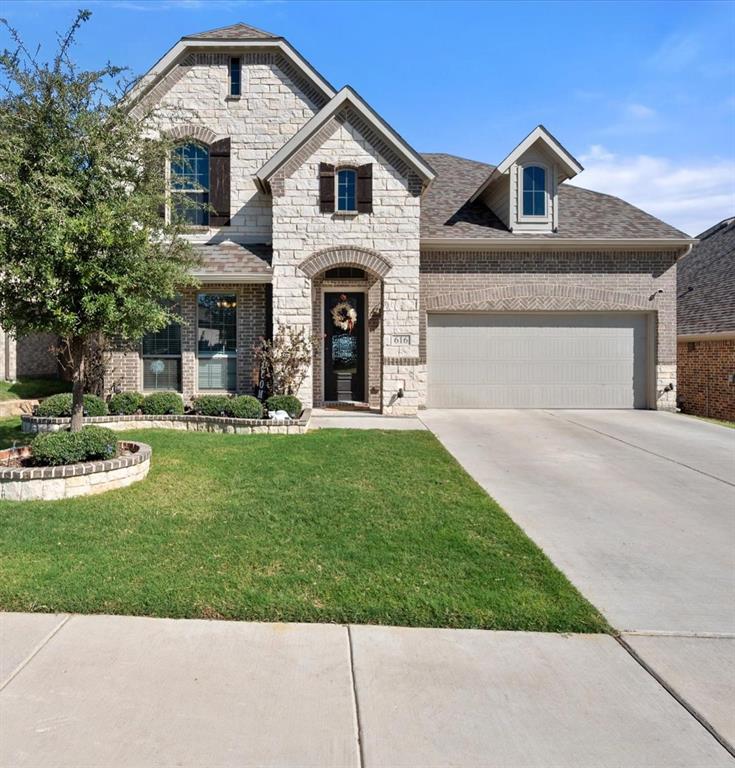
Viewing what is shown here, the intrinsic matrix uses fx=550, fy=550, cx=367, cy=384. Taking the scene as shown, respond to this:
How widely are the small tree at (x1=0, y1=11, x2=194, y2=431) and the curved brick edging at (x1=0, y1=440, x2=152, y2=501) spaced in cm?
172

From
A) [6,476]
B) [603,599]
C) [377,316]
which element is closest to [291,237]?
[377,316]

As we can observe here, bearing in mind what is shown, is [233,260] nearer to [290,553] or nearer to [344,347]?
[344,347]

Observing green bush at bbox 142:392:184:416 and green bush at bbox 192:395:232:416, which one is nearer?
green bush at bbox 192:395:232:416

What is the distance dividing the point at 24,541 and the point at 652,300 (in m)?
14.7

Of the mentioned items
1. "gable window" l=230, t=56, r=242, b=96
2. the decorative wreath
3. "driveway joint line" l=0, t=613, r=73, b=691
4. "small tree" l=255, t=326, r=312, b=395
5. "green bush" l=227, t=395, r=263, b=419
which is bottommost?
"driveway joint line" l=0, t=613, r=73, b=691

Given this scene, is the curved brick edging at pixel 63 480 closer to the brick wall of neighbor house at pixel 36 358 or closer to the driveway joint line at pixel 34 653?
the driveway joint line at pixel 34 653

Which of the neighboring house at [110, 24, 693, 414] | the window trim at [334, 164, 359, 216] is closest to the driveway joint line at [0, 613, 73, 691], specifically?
the neighboring house at [110, 24, 693, 414]

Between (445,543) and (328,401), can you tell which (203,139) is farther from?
(445,543)

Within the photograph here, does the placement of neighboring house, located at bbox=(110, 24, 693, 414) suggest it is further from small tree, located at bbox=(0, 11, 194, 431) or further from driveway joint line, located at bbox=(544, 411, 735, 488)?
small tree, located at bbox=(0, 11, 194, 431)

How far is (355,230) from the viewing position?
1269 cm

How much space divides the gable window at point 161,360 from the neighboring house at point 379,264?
0.11 ft

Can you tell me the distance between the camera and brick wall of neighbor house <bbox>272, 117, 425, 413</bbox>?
12.6 metres

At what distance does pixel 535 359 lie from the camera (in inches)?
581

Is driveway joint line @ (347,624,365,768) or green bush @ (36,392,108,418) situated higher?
green bush @ (36,392,108,418)
